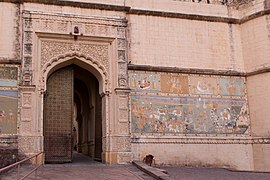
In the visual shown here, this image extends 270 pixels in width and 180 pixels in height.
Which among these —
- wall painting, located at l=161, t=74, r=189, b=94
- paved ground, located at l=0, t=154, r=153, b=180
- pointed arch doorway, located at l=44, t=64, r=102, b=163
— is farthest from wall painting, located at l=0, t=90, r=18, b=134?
wall painting, located at l=161, t=74, r=189, b=94

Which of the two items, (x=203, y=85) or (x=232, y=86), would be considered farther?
(x=232, y=86)

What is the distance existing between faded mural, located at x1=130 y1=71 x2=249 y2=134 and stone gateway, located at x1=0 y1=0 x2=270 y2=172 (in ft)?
0.12

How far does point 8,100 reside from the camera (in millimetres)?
10539

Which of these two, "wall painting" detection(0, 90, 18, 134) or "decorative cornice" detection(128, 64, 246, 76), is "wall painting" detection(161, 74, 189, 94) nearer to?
"decorative cornice" detection(128, 64, 246, 76)

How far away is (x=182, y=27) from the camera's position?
12.7 meters

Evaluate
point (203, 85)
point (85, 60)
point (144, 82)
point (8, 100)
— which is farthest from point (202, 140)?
point (8, 100)

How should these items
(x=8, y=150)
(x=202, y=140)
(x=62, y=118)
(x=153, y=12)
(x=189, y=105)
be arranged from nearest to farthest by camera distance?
(x=8, y=150)
(x=62, y=118)
(x=202, y=140)
(x=189, y=105)
(x=153, y=12)

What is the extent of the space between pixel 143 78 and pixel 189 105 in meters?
1.89

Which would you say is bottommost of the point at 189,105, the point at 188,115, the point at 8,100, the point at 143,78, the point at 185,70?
the point at 188,115

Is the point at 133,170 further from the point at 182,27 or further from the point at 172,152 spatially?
the point at 182,27

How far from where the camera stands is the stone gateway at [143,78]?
10.9 metres

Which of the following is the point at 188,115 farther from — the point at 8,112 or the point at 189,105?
the point at 8,112

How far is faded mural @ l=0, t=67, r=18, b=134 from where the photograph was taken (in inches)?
409

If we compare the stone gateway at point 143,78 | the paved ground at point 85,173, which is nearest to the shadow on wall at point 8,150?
the stone gateway at point 143,78
